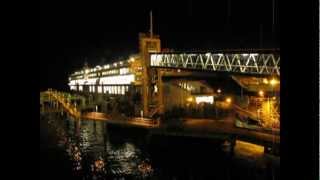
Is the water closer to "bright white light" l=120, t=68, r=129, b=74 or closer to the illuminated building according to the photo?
the illuminated building

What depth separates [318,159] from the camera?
3.05 metres

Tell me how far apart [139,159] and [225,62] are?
7276mm

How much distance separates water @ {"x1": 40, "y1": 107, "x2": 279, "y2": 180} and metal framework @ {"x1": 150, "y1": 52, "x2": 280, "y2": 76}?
4267mm

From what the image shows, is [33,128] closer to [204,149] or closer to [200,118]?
[204,149]

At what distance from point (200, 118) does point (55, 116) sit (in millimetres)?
15264

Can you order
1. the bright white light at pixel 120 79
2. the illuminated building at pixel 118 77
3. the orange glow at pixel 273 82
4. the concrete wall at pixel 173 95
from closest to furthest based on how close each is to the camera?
1. the orange glow at pixel 273 82
2. the concrete wall at pixel 173 95
3. the illuminated building at pixel 118 77
4. the bright white light at pixel 120 79

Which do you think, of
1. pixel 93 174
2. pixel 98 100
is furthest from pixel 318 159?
pixel 98 100

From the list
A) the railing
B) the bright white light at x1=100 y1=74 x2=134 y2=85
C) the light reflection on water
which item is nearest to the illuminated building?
the bright white light at x1=100 y1=74 x2=134 y2=85

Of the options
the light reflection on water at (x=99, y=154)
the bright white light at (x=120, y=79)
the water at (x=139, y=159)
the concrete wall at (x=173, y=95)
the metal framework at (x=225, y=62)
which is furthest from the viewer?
the bright white light at (x=120, y=79)

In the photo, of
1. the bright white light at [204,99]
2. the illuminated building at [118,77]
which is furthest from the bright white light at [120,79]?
the bright white light at [204,99]

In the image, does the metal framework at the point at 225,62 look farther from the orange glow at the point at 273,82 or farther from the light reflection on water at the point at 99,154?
the light reflection on water at the point at 99,154

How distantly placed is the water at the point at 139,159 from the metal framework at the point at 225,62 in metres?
4.27

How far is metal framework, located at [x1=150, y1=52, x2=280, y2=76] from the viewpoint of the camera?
19094mm

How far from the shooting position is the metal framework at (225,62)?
62.6 ft
